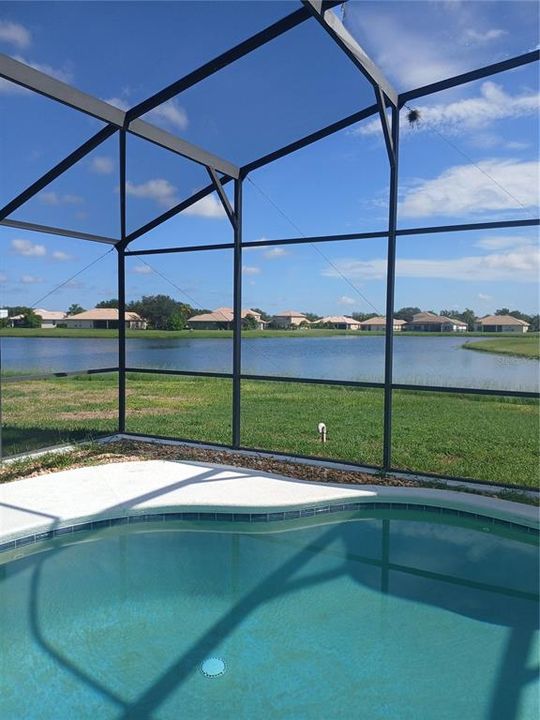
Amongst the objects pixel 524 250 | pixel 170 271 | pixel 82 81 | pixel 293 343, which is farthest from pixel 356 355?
pixel 82 81

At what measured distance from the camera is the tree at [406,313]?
9603 millimetres

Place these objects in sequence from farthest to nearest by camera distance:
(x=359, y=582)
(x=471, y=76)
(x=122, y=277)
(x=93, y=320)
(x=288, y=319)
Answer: (x=288, y=319), (x=93, y=320), (x=122, y=277), (x=471, y=76), (x=359, y=582)

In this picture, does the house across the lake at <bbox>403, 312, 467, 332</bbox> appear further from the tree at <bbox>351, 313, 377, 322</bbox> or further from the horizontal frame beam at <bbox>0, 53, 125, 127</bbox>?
the horizontal frame beam at <bbox>0, 53, 125, 127</bbox>

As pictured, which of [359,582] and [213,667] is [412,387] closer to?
[359,582]

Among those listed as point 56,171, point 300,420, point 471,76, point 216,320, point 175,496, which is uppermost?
point 471,76

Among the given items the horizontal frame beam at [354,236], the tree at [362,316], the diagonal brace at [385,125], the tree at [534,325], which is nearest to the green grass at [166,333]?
the tree at [362,316]

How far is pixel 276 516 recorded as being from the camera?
14.8 ft

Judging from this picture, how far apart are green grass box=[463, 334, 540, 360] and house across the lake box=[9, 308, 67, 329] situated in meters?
8.76

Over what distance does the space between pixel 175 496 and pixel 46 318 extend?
8.42 metres

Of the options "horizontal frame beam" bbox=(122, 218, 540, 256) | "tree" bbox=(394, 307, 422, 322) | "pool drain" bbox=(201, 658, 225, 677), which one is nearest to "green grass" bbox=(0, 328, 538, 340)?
"tree" bbox=(394, 307, 422, 322)

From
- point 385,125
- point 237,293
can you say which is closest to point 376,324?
point 237,293

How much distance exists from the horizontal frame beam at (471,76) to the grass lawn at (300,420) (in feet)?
12.0

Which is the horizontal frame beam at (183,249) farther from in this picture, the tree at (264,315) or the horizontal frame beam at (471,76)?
the tree at (264,315)

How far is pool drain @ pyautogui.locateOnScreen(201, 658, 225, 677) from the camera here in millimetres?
2648
